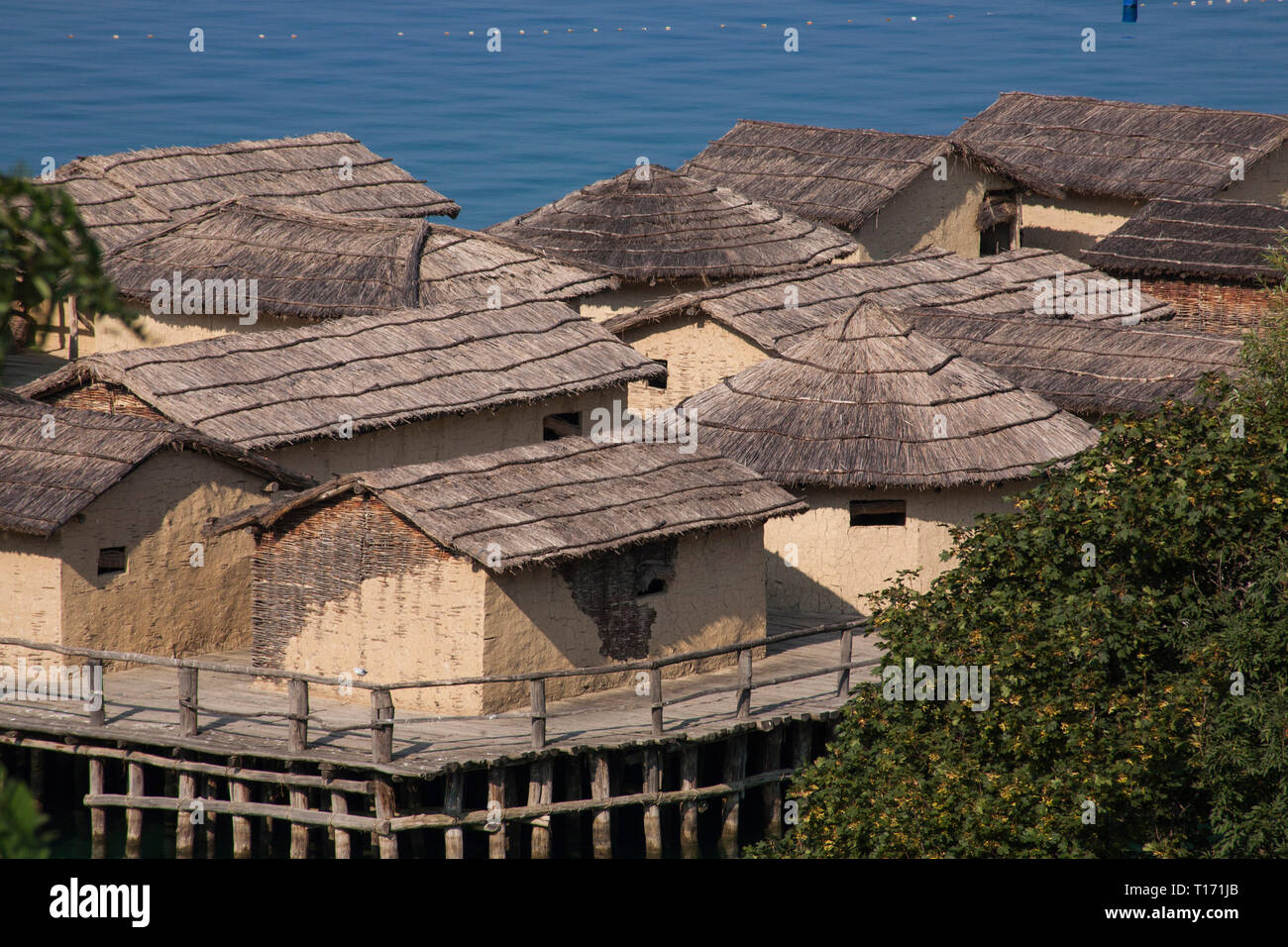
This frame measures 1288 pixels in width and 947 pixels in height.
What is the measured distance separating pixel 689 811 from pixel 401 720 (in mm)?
3599

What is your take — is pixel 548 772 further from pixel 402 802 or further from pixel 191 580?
pixel 191 580

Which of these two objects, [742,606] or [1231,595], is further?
[742,606]

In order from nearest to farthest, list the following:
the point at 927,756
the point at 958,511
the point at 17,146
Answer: the point at 927,756 → the point at 958,511 → the point at 17,146

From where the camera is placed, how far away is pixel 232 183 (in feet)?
143

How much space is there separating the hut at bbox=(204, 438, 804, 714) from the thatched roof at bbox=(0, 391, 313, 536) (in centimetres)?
166

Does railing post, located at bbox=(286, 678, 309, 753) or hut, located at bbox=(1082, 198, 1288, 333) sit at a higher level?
hut, located at bbox=(1082, 198, 1288, 333)

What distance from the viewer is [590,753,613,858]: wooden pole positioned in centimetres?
2341

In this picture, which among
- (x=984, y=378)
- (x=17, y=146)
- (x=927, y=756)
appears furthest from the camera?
(x=17, y=146)

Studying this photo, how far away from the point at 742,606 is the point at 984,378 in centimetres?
639

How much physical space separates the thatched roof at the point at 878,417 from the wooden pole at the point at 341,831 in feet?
27.7

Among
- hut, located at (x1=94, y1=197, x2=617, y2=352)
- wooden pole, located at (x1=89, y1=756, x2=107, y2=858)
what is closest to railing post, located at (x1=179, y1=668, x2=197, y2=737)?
wooden pole, located at (x1=89, y1=756, x2=107, y2=858)

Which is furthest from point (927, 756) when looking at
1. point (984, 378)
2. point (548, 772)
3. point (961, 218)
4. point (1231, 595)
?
point (961, 218)

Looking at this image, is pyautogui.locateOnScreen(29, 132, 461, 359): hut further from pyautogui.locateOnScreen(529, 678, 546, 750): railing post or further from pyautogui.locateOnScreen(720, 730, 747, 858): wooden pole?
pyautogui.locateOnScreen(529, 678, 546, 750): railing post

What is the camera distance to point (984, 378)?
Result: 3050 centimetres
